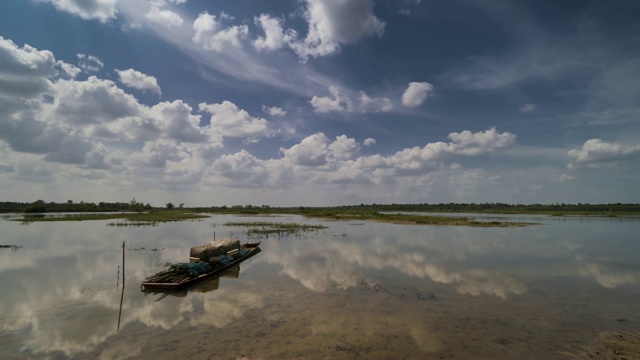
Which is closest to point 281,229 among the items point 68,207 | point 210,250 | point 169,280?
point 210,250

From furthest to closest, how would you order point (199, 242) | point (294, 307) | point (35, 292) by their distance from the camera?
point (199, 242) → point (35, 292) → point (294, 307)

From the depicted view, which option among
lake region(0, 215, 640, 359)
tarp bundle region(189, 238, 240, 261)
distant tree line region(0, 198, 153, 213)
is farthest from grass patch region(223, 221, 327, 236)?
distant tree line region(0, 198, 153, 213)

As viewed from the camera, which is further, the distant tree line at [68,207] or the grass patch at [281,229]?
the distant tree line at [68,207]

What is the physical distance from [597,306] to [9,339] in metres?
25.0

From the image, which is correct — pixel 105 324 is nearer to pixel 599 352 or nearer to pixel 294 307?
pixel 294 307

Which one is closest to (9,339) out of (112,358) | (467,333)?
(112,358)

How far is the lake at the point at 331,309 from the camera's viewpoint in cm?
1132

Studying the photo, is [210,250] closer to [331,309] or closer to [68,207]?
[331,309]

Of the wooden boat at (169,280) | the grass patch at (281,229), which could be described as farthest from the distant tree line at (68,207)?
the wooden boat at (169,280)

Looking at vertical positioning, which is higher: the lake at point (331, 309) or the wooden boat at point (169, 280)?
the wooden boat at point (169, 280)

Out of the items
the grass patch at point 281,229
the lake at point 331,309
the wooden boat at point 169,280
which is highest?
the grass patch at point 281,229

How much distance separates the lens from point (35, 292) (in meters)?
17.9

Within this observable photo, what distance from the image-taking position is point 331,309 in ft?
50.5

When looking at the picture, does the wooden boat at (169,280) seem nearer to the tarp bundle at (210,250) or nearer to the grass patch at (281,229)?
the tarp bundle at (210,250)
